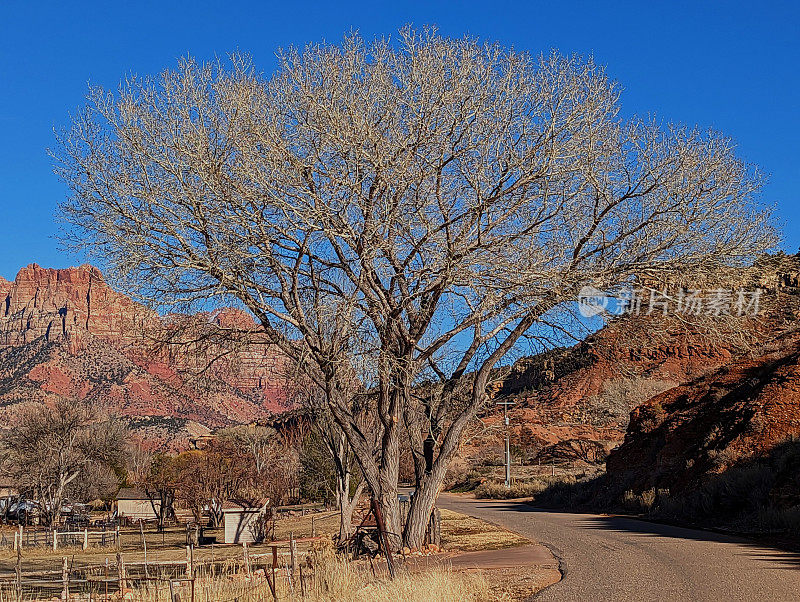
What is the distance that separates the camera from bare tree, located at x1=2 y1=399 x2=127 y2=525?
50.4 meters

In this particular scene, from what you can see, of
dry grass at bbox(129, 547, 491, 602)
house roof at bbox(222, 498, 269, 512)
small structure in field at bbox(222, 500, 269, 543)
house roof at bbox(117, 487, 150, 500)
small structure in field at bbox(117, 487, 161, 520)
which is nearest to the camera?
dry grass at bbox(129, 547, 491, 602)

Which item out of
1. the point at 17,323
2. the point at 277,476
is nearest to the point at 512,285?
the point at 277,476

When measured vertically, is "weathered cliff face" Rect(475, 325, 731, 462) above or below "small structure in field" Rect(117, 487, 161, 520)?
above

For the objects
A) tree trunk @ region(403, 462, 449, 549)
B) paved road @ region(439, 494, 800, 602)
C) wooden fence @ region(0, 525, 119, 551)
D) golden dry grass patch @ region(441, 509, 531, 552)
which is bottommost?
wooden fence @ region(0, 525, 119, 551)

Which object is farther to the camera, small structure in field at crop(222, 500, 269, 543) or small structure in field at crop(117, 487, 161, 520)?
small structure in field at crop(117, 487, 161, 520)

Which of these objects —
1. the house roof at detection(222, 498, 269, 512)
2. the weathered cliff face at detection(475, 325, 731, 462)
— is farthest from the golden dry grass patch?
the weathered cliff face at detection(475, 325, 731, 462)

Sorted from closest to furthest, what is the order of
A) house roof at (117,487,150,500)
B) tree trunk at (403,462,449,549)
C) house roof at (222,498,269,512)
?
1. tree trunk at (403,462,449,549)
2. house roof at (222,498,269,512)
3. house roof at (117,487,150,500)

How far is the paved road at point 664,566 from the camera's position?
1072cm

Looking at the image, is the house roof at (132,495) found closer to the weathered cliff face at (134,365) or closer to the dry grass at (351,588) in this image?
the weathered cliff face at (134,365)

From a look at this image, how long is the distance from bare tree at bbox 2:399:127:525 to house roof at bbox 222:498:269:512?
57.4ft

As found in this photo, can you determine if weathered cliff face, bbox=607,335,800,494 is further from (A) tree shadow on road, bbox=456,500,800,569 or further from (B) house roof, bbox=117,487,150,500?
(B) house roof, bbox=117,487,150,500

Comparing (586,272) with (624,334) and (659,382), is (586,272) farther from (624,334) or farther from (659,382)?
(659,382)

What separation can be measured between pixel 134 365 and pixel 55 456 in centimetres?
7560

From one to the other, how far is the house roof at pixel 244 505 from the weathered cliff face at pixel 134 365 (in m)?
4.35
